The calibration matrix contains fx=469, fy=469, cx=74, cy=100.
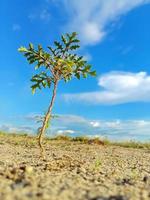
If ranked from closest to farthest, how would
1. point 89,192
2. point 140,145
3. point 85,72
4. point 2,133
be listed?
point 89,192, point 85,72, point 140,145, point 2,133

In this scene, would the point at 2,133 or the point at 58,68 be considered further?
the point at 2,133

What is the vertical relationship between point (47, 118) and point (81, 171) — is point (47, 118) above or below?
above

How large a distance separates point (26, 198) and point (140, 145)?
17.8 m

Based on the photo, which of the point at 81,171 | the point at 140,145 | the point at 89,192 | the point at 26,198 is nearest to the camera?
the point at 26,198

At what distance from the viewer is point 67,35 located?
11.9 m

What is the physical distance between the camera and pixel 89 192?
20.2ft

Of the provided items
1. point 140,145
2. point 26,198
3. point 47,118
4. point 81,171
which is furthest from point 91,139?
point 26,198

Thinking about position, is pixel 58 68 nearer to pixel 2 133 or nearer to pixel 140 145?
pixel 140 145

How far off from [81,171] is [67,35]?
411cm

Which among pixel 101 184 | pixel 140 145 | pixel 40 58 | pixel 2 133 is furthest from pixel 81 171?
pixel 2 133

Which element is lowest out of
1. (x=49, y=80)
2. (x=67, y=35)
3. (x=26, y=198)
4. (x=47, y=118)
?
(x=26, y=198)

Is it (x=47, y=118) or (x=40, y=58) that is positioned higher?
(x=40, y=58)

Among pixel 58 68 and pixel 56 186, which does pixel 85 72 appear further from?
pixel 56 186

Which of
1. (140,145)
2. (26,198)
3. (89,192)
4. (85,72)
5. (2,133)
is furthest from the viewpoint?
(2,133)
